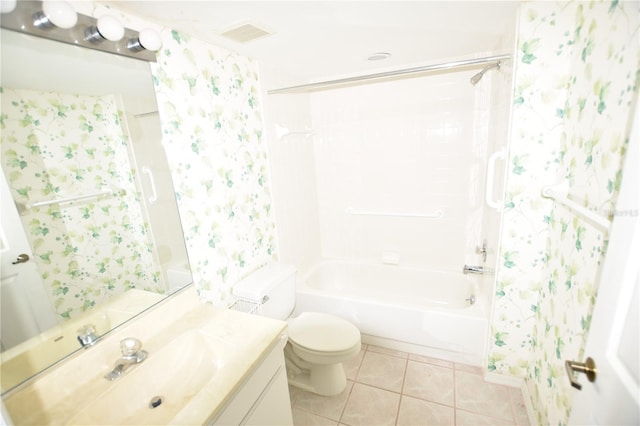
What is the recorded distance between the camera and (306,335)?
178 cm

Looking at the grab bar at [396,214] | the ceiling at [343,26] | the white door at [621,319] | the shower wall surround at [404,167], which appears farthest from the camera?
the grab bar at [396,214]

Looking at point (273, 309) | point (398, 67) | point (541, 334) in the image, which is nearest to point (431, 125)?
point (398, 67)

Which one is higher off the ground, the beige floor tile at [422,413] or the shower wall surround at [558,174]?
the shower wall surround at [558,174]

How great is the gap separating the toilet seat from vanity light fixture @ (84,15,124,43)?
173 cm

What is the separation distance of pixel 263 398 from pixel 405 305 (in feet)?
4.00

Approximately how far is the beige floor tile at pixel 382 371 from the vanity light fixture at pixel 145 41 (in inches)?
87.1

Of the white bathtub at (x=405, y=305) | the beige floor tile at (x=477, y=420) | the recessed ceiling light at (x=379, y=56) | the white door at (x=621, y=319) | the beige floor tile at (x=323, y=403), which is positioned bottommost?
the beige floor tile at (x=477, y=420)

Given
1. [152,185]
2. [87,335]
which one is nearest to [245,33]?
[152,185]

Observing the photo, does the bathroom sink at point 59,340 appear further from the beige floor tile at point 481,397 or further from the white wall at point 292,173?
the beige floor tile at point 481,397

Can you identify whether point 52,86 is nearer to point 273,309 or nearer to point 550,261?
point 273,309

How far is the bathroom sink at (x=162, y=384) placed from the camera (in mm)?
891

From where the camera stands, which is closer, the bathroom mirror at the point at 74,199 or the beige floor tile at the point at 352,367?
the bathroom mirror at the point at 74,199

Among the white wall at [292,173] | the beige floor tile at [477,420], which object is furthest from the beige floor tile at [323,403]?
the white wall at [292,173]

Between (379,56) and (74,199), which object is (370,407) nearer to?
(74,199)
